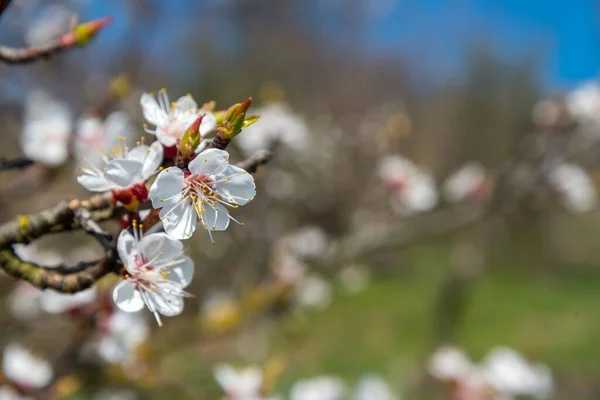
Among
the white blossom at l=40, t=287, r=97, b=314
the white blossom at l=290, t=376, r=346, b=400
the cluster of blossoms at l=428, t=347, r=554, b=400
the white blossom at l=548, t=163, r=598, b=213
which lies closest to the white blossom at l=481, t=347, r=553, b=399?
the cluster of blossoms at l=428, t=347, r=554, b=400

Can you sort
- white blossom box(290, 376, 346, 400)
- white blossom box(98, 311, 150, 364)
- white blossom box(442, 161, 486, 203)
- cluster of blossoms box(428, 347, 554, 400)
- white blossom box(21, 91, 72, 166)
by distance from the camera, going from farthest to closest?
white blossom box(442, 161, 486, 203), cluster of blossoms box(428, 347, 554, 400), white blossom box(290, 376, 346, 400), white blossom box(21, 91, 72, 166), white blossom box(98, 311, 150, 364)

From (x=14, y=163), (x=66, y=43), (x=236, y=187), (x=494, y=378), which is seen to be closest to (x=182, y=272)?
(x=236, y=187)

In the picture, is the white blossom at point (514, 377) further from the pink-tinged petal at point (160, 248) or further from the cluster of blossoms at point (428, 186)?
the pink-tinged petal at point (160, 248)

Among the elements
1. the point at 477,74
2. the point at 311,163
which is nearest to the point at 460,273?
the point at 311,163

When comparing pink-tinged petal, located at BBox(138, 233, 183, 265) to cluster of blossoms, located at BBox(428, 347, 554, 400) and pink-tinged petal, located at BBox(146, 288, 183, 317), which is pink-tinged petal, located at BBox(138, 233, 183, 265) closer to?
pink-tinged petal, located at BBox(146, 288, 183, 317)

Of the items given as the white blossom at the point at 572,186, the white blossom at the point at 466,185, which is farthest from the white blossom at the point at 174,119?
the white blossom at the point at 466,185

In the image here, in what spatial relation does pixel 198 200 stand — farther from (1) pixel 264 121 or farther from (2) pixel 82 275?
(1) pixel 264 121

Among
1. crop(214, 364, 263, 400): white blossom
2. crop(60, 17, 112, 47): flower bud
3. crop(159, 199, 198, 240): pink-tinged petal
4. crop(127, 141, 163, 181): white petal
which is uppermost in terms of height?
crop(60, 17, 112, 47): flower bud
